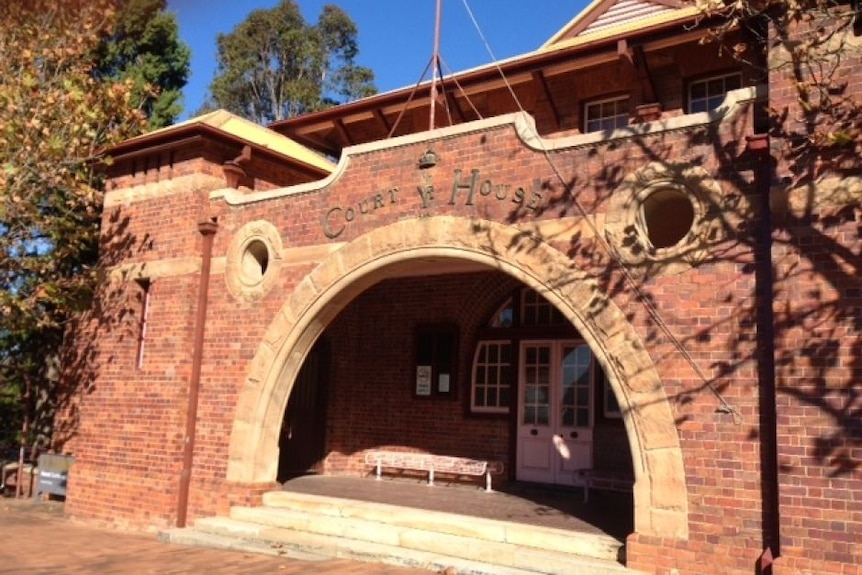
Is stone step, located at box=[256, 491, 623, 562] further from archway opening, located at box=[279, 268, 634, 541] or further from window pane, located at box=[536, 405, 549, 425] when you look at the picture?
window pane, located at box=[536, 405, 549, 425]

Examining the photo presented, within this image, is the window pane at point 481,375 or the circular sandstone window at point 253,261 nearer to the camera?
the circular sandstone window at point 253,261

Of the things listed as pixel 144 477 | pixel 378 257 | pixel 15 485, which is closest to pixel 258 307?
pixel 378 257

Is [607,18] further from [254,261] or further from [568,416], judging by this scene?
[254,261]

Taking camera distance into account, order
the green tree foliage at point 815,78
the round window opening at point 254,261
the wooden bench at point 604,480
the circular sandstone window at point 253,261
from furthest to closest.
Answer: the round window opening at point 254,261 → the circular sandstone window at point 253,261 → the wooden bench at point 604,480 → the green tree foliage at point 815,78

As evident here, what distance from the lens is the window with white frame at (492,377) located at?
1119 centimetres

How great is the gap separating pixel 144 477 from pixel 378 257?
4.73m

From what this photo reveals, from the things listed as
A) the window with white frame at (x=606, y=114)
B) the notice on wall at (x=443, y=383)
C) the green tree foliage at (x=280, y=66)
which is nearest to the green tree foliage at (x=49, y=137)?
the notice on wall at (x=443, y=383)

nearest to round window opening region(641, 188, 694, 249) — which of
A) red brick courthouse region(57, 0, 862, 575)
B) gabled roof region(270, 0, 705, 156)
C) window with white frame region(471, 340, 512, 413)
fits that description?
red brick courthouse region(57, 0, 862, 575)

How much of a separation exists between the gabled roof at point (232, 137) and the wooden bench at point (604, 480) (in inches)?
253

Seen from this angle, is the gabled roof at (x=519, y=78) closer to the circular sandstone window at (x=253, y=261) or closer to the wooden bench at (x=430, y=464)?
the circular sandstone window at (x=253, y=261)

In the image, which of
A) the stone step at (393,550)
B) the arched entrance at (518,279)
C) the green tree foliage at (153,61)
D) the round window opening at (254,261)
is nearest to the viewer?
the arched entrance at (518,279)

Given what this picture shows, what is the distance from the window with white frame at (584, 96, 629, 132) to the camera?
35.9ft

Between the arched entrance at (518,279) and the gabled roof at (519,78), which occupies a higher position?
the gabled roof at (519,78)

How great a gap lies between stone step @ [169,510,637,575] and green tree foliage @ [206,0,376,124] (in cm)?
→ 2360
